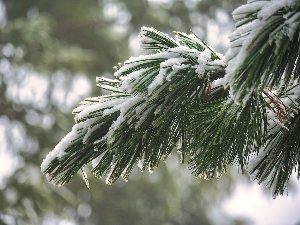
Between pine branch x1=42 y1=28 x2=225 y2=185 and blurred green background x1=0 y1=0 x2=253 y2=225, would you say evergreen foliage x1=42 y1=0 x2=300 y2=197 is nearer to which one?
pine branch x1=42 y1=28 x2=225 y2=185

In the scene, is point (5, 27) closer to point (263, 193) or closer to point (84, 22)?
point (84, 22)

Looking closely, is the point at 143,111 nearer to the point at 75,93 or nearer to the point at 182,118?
the point at 182,118

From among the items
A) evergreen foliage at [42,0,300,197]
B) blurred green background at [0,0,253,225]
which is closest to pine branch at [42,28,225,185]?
evergreen foliage at [42,0,300,197]

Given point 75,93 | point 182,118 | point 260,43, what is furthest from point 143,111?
point 75,93

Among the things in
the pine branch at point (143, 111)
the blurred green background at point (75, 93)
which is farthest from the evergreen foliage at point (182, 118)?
the blurred green background at point (75, 93)

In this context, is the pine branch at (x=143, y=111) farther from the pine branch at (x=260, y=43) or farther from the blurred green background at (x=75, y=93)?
the blurred green background at (x=75, y=93)
